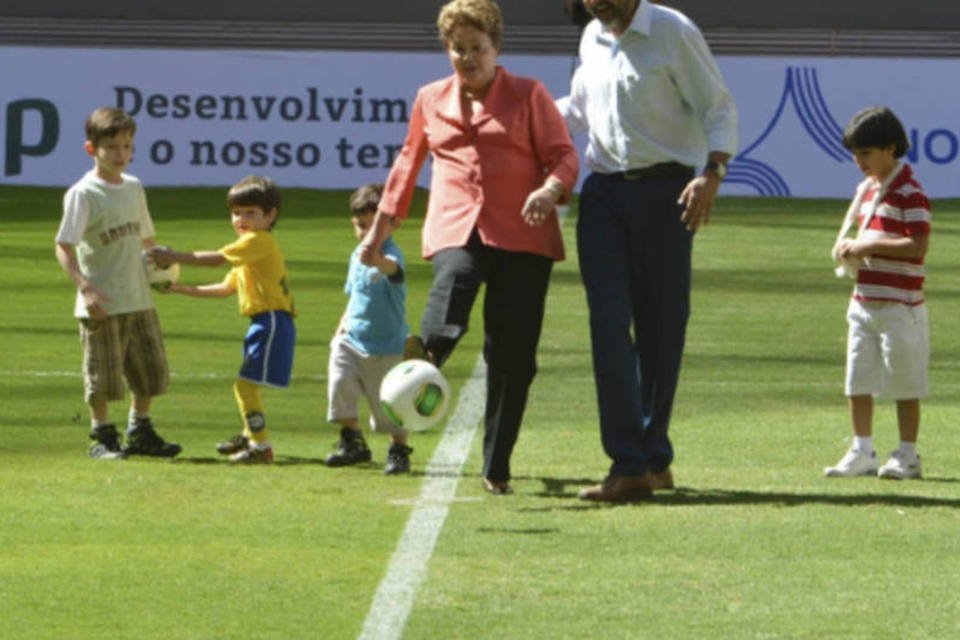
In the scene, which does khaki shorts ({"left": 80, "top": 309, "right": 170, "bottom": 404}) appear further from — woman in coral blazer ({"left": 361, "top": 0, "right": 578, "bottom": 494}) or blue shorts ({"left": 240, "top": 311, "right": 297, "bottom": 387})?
woman in coral blazer ({"left": 361, "top": 0, "right": 578, "bottom": 494})

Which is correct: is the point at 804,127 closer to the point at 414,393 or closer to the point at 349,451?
the point at 349,451

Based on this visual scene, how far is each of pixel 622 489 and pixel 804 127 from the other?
840 inches

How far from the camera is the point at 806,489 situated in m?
A: 9.16

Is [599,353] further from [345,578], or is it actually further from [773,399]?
[773,399]

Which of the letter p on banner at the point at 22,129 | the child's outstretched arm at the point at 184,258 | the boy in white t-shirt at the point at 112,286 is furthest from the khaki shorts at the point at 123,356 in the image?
the letter p on banner at the point at 22,129

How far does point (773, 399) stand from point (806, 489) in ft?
10.7

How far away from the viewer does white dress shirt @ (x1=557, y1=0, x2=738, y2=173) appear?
8781 mm

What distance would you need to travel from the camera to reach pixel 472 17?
Result: 8680 millimetres

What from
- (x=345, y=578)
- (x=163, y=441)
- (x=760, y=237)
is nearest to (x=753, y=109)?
(x=760, y=237)

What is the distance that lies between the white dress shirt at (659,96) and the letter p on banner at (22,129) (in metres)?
21.8

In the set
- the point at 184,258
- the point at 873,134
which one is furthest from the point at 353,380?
the point at 873,134

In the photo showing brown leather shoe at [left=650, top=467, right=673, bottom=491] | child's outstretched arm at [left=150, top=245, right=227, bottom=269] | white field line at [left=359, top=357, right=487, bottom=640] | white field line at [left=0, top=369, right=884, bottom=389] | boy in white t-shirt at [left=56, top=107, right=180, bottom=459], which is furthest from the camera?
white field line at [left=0, top=369, right=884, bottom=389]

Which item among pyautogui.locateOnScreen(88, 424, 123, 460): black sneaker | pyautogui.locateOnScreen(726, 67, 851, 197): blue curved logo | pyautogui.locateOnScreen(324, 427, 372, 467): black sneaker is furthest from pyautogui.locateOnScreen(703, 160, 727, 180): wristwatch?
pyautogui.locateOnScreen(726, 67, 851, 197): blue curved logo

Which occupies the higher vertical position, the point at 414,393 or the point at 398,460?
the point at 414,393
